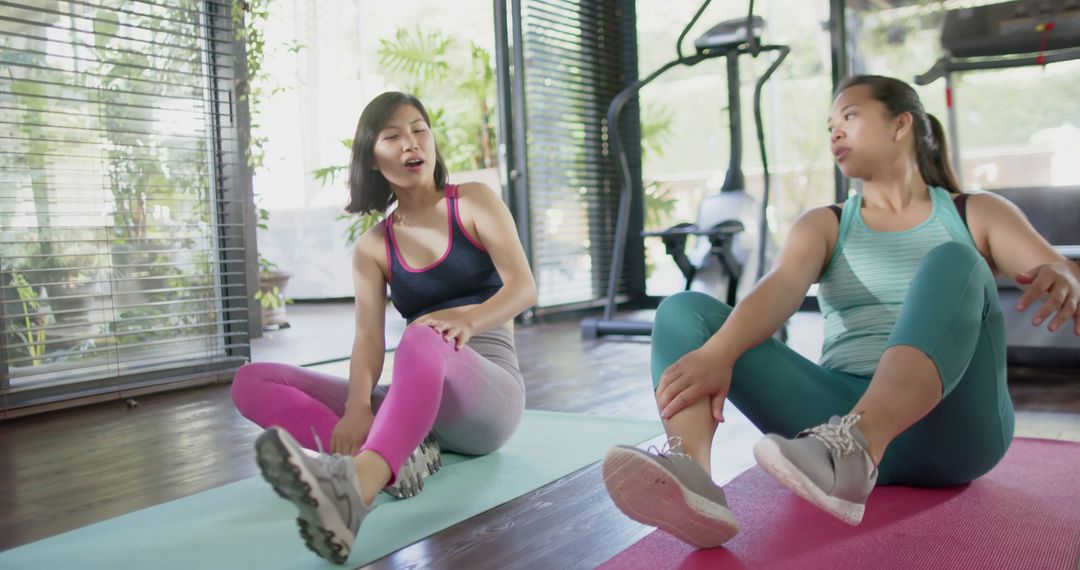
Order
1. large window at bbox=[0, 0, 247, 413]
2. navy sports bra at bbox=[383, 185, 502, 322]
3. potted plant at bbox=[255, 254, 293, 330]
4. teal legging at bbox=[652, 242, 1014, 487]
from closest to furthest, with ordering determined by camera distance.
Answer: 1. teal legging at bbox=[652, 242, 1014, 487]
2. navy sports bra at bbox=[383, 185, 502, 322]
3. large window at bbox=[0, 0, 247, 413]
4. potted plant at bbox=[255, 254, 293, 330]

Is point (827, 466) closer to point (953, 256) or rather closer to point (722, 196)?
point (953, 256)

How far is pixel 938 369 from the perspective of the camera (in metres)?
1.21

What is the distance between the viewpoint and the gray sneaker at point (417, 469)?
178 centimetres

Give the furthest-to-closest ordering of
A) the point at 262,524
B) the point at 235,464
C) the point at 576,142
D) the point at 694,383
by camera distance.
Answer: the point at 576,142, the point at 235,464, the point at 262,524, the point at 694,383

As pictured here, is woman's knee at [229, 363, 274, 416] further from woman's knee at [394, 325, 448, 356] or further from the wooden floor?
woman's knee at [394, 325, 448, 356]

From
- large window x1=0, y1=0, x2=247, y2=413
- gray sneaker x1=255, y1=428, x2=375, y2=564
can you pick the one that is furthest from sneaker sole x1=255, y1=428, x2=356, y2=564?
large window x1=0, y1=0, x2=247, y2=413

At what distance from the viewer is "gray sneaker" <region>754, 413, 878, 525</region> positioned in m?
1.11

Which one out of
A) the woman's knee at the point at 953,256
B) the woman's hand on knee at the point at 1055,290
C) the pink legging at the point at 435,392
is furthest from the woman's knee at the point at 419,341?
the woman's hand on knee at the point at 1055,290

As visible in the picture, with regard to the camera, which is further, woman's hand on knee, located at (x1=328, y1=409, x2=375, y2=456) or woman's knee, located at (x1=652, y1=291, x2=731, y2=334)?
woman's hand on knee, located at (x1=328, y1=409, x2=375, y2=456)

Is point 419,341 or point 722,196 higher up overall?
point 722,196

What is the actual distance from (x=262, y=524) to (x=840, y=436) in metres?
1.02

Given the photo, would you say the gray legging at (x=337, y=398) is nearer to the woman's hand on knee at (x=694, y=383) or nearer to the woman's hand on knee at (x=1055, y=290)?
the woman's hand on knee at (x=694, y=383)

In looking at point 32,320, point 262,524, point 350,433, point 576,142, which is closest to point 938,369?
point 350,433

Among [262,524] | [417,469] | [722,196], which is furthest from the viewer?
[722,196]
